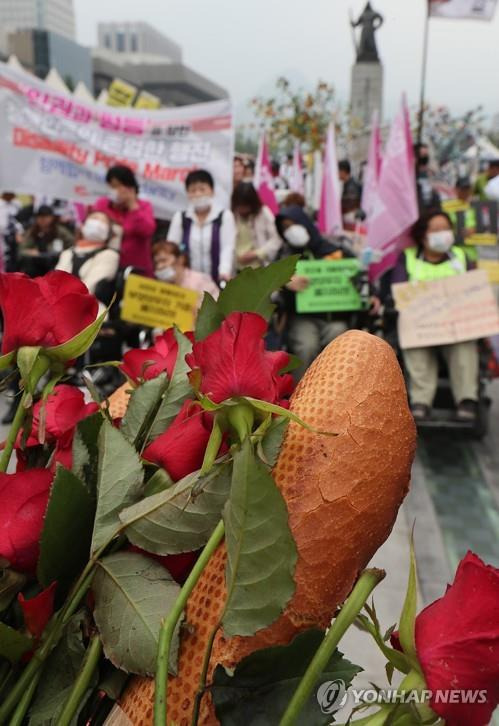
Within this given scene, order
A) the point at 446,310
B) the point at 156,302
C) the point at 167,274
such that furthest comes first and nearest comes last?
the point at 167,274 < the point at 446,310 < the point at 156,302

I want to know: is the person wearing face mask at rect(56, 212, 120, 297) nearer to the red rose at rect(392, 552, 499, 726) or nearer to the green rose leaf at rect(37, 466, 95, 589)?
the green rose leaf at rect(37, 466, 95, 589)

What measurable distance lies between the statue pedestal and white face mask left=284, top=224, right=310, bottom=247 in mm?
14423

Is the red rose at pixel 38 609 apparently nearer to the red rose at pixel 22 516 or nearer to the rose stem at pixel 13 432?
the red rose at pixel 22 516

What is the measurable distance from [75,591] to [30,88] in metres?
4.95

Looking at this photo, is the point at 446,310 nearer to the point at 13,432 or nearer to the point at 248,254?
the point at 248,254

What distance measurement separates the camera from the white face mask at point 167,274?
4.44 metres

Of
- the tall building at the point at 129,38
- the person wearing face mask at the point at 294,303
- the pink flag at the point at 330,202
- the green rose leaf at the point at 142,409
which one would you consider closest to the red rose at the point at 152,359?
the green rose leaf at the point at 142,409

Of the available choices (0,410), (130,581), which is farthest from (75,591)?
(0,410)

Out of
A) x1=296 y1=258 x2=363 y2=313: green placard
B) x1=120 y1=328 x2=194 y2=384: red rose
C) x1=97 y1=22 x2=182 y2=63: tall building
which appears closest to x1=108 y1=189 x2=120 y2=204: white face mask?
x1=296 y1=258 x2=363 y2=313: green placard

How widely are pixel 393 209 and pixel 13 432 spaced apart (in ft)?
14.3

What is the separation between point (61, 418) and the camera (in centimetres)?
73

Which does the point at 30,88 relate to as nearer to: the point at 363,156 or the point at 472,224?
the point at 472,224

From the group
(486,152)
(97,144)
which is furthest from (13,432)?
(486,152)

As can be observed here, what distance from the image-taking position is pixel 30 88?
493 cm
